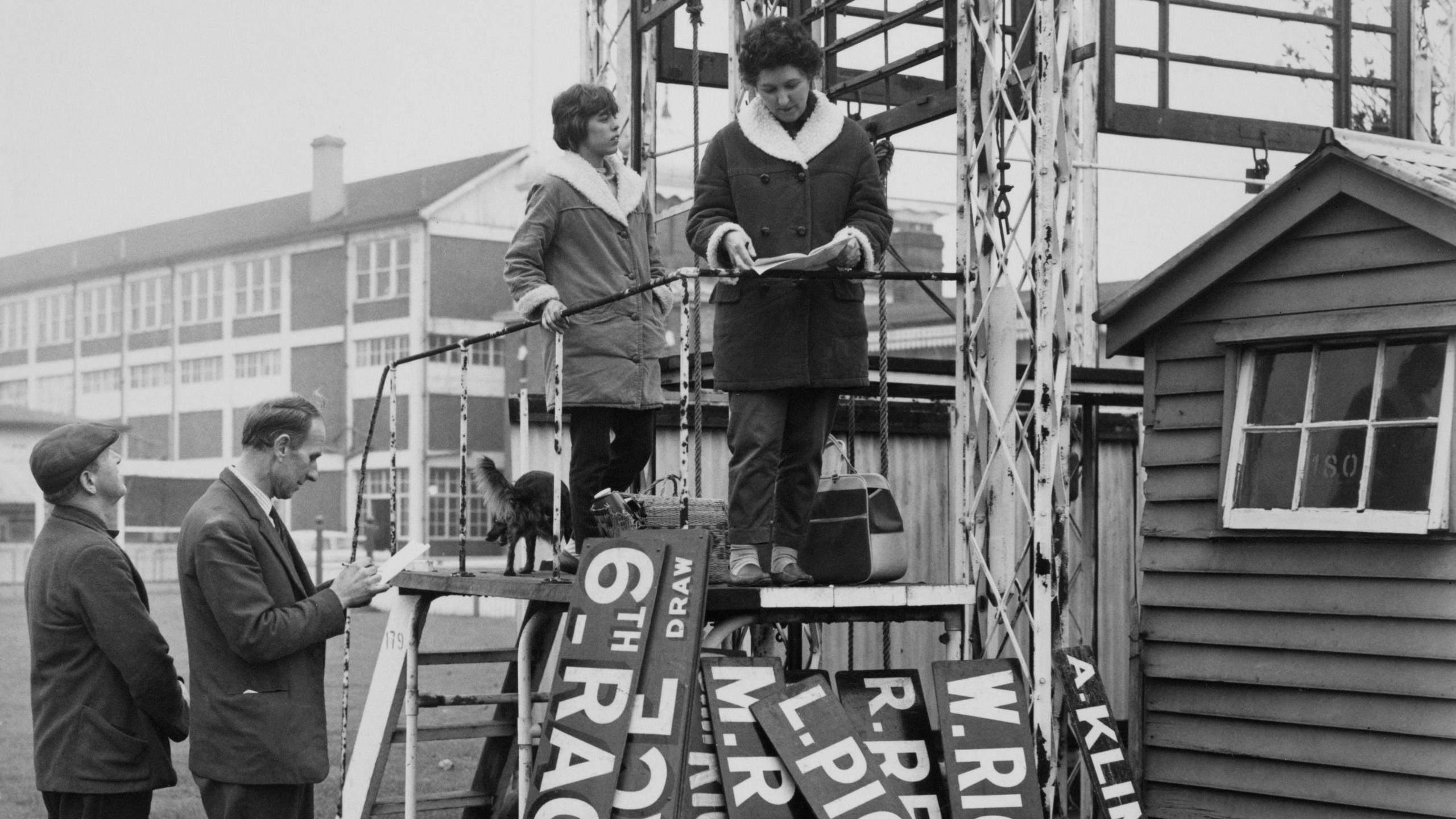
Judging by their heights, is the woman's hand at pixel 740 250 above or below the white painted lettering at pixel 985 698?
above

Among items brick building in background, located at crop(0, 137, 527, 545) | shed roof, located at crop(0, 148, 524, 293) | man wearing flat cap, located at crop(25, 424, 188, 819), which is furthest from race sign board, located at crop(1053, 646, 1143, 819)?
shed roof, located at crop(0, 148, 524, 293)

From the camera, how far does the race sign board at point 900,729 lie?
5.46 m

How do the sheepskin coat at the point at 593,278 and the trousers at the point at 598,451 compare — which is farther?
the trousers at the point at 598,451

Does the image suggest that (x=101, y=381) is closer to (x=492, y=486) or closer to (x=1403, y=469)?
(x=492, y=486)

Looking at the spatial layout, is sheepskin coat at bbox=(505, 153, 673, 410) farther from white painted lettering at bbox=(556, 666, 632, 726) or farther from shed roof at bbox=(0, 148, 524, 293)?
shed roof at bbox=(0, 148, 524, 293)

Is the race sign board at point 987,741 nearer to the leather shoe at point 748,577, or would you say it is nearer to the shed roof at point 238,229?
A: the leather shoe at point 748,577

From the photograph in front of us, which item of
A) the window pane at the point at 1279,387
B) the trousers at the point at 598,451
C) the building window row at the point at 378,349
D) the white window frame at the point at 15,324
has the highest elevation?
the white window frame at the point at 15,324

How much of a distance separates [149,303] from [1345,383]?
152ft

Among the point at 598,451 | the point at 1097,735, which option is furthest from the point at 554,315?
the point at 1097,735

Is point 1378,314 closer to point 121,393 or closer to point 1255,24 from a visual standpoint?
point 1255,24

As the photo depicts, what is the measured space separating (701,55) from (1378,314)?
510cm

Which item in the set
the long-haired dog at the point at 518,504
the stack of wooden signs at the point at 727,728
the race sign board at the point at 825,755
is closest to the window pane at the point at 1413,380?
the stack of wooden signs at the point at 727,728

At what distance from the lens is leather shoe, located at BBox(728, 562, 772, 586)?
539cm

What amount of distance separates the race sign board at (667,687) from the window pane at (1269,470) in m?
3.93
